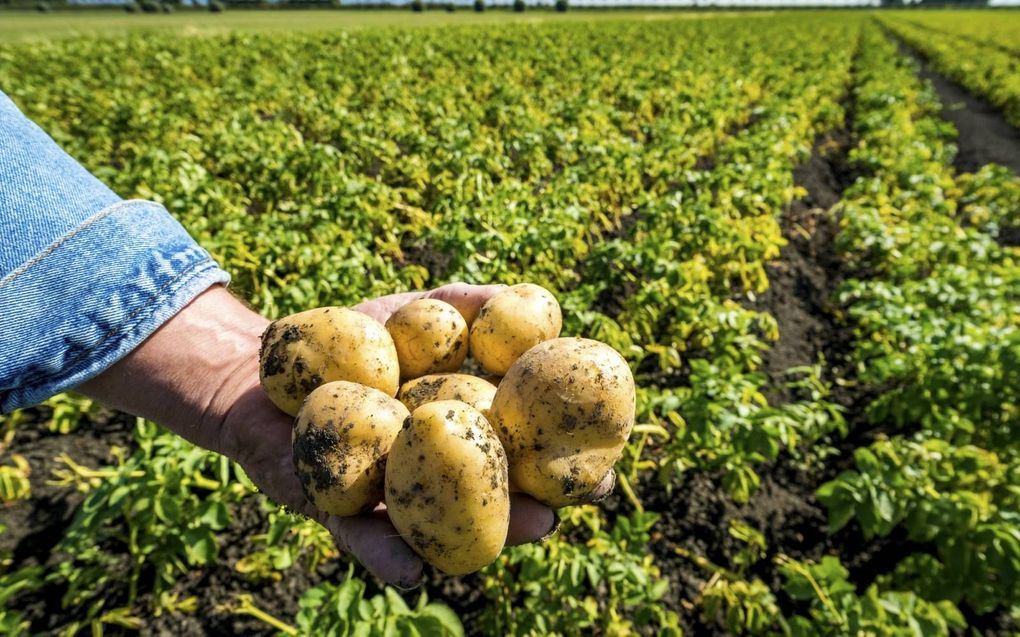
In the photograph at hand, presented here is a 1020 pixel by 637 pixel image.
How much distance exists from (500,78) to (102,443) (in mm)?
12491

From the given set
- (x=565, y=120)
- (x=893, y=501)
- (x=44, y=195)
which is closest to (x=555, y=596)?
(x=893, y=501)

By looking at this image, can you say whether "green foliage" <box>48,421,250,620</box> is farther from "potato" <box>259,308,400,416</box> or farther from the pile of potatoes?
the pile of potatoes

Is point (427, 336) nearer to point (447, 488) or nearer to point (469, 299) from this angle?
point (469, 299)

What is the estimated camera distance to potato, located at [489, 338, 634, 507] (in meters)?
1.48

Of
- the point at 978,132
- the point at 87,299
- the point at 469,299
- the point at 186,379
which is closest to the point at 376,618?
the point at 186,379

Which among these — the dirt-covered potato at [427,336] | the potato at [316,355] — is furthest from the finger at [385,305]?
the potato at [316,355]

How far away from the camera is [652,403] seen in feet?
8.55

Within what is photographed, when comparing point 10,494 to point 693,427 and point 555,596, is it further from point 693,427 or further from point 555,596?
point 693,427

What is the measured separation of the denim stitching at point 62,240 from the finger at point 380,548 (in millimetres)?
1080

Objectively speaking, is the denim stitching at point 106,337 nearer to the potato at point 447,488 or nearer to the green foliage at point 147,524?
the green foliage at point 147,524

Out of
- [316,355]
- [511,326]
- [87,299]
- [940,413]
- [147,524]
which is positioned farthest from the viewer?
[940,413]

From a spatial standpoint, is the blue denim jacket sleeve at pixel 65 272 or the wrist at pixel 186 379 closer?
the blue denim jacket sleeve at pixel 65 272

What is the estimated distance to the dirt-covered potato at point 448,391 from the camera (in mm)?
1646

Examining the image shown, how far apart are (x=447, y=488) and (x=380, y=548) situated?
0.26 m
